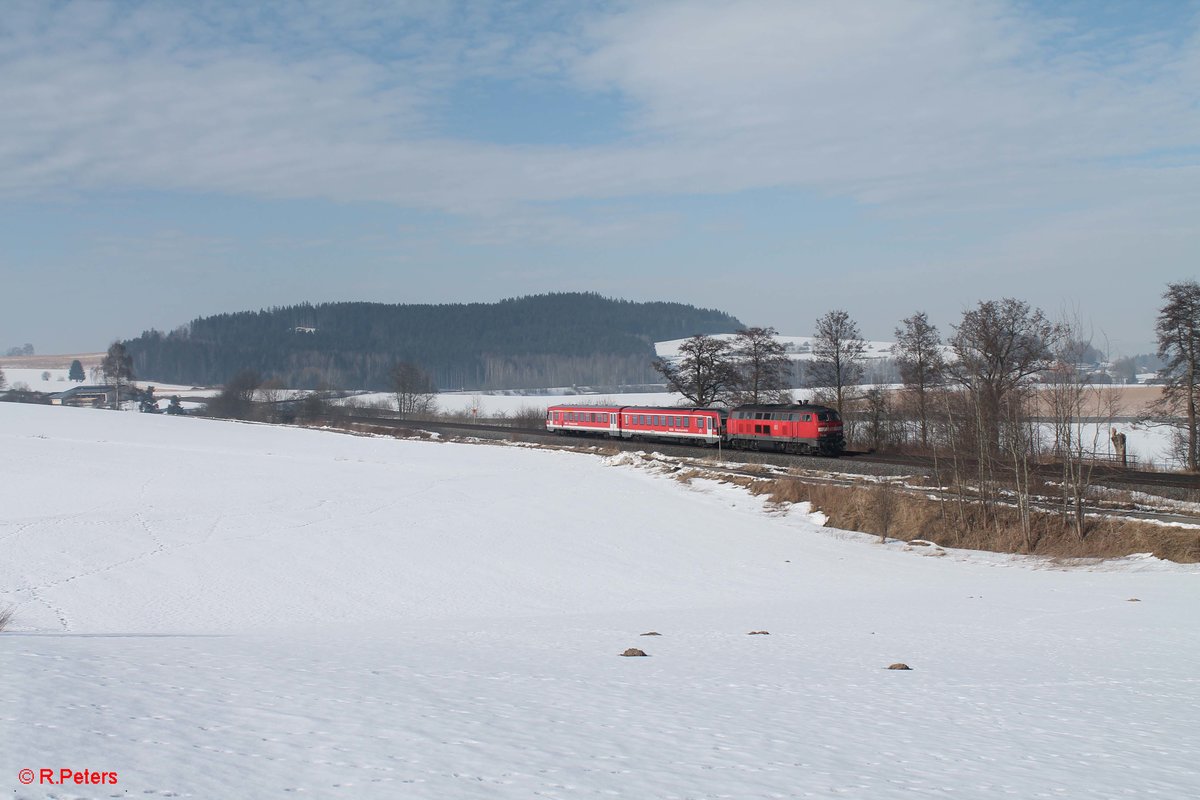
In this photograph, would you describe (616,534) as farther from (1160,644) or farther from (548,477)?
(1160,644)

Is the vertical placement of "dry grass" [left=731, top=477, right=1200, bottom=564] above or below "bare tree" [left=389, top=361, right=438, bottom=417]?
below

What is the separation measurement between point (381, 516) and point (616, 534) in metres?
9.79

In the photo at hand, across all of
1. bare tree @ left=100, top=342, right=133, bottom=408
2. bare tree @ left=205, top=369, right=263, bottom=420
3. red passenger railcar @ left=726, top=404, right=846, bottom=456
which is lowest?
red passenger railcar @ left=726, top=404, right=846, bottom=456

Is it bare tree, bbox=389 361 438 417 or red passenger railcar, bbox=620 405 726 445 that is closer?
red passenger railcar, bbox=620 405 726 445

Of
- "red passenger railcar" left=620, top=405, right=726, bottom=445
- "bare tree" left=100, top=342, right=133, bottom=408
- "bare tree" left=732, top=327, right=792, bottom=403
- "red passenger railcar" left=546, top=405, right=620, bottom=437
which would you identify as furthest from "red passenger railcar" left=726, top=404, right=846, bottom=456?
"bare tree" left=100, top=342, right=133, bottom=408

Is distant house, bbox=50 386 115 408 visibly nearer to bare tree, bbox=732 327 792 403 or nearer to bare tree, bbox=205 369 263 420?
bare tree, bbox=205 369 263 420

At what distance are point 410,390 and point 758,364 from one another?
55354 millimetres

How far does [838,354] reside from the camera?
59594 mm

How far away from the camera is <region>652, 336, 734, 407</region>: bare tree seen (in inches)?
2847

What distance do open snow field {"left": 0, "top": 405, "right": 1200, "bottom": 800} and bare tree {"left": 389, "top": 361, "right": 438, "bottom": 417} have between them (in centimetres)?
7460

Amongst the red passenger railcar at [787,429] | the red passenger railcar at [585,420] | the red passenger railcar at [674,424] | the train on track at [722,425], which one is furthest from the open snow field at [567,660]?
the red passenger railcar at [585,420]

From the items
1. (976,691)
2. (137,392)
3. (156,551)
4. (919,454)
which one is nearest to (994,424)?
(919,454)

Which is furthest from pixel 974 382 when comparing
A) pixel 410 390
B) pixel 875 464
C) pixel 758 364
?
pixel 410 390

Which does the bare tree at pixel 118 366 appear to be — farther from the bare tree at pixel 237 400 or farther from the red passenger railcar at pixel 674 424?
the red passenger railcar at pixel 674 424
